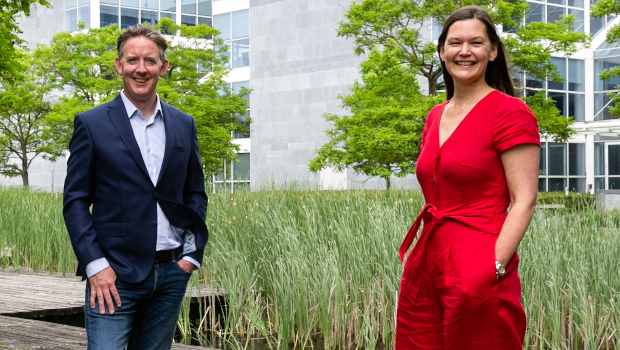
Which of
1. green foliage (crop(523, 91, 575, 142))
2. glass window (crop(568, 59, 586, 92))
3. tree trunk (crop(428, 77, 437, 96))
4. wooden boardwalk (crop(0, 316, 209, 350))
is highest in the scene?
glass window (crop(568, 59, 586, 92))

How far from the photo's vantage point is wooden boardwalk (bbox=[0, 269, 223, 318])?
6207mm

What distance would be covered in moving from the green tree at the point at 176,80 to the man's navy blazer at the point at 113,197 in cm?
2006

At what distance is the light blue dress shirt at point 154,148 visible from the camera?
253 cm

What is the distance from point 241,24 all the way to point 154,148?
3168 cm

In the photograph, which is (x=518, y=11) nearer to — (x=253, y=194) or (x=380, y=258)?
(x=253, y=194)

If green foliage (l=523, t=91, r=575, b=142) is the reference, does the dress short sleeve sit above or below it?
below

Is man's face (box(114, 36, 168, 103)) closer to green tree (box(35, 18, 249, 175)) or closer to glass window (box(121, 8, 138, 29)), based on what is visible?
green tree (box(35, 18, 249, 175))

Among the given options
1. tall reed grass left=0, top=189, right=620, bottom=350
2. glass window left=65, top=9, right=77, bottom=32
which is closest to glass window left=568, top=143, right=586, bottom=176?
tall reed grass left=0, top=189, right=620, bottom=350

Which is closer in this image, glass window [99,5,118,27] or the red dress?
the red dress

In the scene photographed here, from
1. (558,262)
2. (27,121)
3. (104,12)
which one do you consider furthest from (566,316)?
(104,12)

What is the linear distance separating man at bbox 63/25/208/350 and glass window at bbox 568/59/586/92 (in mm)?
26449

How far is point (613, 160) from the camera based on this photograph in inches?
1046

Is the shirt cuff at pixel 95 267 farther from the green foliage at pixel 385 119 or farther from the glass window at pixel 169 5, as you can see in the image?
the glass window at pixel 169 5

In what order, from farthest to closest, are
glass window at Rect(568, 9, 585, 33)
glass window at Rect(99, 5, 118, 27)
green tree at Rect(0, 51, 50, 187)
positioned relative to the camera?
glass window at Rect(99, 5, 118, 27) < green tree at Rect(0, 51, 50, 187) < glass window at Rect(568, 9, 585, 33)
